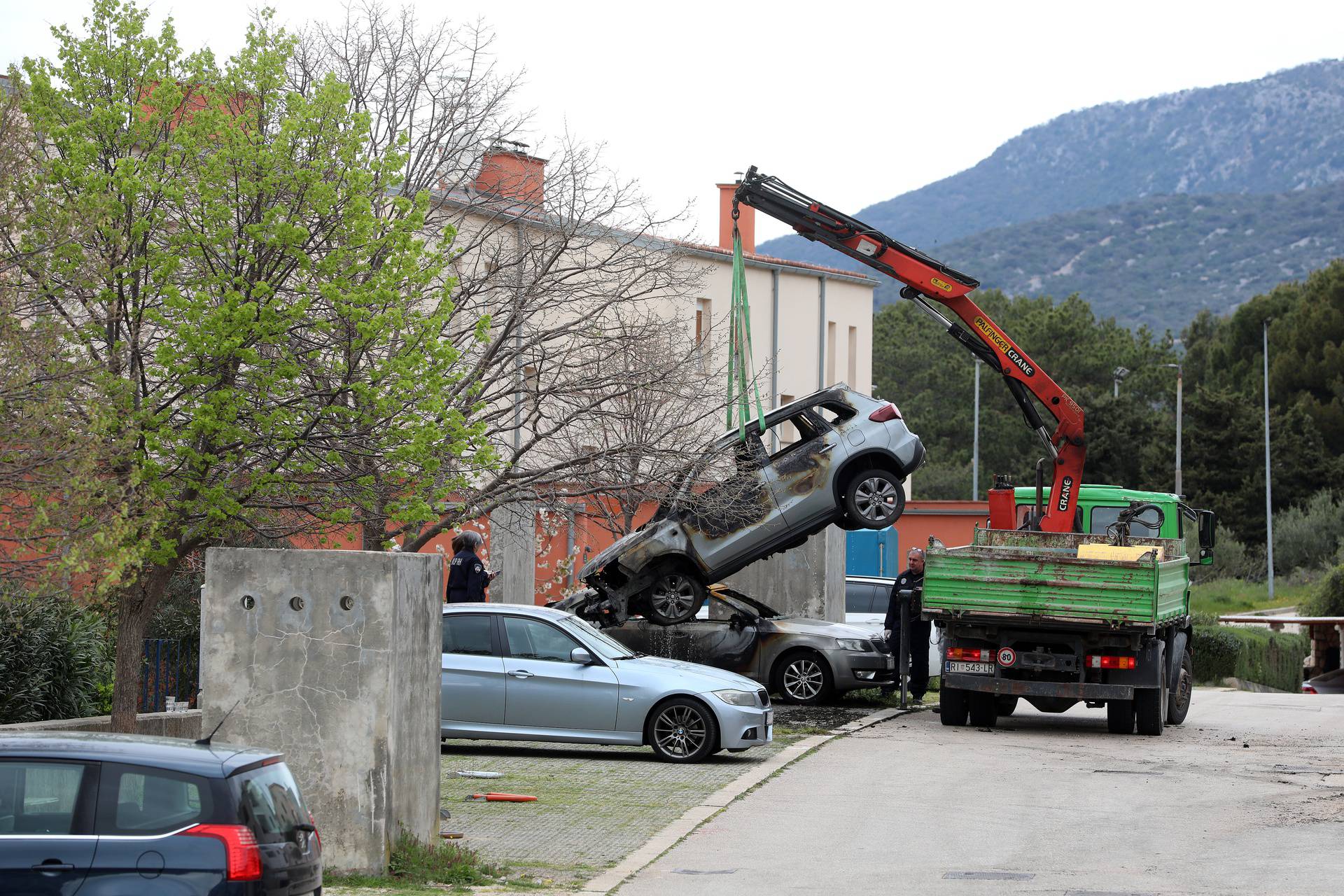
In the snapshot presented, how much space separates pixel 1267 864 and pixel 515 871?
4512mm

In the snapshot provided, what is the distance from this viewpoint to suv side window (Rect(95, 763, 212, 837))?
243 inches

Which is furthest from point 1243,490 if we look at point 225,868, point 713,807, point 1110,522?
point 225,868

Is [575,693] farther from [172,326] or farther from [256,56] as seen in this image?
[256,56]

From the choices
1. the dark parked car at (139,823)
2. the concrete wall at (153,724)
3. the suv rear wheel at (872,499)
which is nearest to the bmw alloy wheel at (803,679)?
the suv rear wheel at (872,499)

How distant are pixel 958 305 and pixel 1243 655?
1359cm

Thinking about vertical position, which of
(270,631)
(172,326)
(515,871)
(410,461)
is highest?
(172,326)

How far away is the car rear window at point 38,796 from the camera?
6.20 m

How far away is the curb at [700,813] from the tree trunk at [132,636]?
4285 millimetres

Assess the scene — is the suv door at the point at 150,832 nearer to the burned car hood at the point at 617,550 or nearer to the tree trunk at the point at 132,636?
the tree trunk at the point at 132,636

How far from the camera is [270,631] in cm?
914

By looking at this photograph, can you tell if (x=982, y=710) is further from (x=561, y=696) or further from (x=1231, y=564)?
(x=1231, y=564)

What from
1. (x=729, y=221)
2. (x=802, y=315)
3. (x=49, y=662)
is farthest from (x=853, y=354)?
(x=49, y=662)

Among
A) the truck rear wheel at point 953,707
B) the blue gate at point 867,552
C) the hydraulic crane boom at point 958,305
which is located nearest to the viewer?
Answer: the truck rear wheel at point 953,707

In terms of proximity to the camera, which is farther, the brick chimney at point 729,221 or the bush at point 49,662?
the brick chimney at point 729,221
